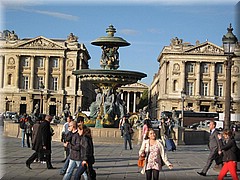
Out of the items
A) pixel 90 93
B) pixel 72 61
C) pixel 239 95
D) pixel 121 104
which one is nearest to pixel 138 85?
pixel 90 93

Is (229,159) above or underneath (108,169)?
above

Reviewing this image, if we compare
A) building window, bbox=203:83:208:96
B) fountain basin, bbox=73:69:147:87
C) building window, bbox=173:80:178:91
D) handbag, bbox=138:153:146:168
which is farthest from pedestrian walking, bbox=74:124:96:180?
building window, bbox=203:83:208:96

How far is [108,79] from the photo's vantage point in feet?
90.2

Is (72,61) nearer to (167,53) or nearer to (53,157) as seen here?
(167,53)

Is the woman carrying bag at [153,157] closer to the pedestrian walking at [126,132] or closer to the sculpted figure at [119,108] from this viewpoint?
the pedestrian walking at [126,132]

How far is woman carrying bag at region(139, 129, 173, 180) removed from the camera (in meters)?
9.11

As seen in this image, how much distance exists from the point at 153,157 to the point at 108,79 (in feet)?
60.7

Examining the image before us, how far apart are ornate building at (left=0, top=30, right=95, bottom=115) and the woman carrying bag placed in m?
84.4

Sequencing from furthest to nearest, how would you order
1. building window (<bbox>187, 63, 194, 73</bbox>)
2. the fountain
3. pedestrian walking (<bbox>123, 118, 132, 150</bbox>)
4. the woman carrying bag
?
building window (<bbox>187, 63, 194, 73</bbox>) < the fountain < pedestrian walking (<bbox>123, 118, 132, 150</bbox>) < the woman carrying bag

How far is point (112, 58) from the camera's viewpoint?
28.5 meters

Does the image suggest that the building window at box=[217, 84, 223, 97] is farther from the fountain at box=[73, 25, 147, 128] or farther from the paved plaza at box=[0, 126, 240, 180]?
the paved plaza at box=[0, 126, 240, 180]

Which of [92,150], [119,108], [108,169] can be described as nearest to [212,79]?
[119,108]

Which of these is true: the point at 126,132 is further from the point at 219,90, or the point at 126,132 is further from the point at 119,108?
the point at 219,90

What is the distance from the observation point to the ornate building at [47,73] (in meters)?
93.3
